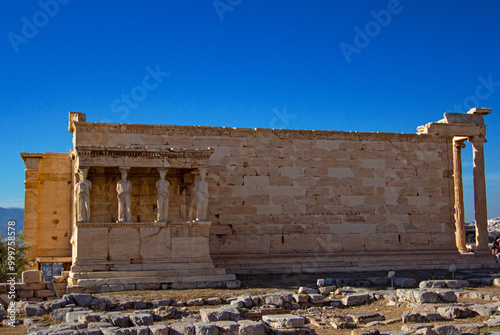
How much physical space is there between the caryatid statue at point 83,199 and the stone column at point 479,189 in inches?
518

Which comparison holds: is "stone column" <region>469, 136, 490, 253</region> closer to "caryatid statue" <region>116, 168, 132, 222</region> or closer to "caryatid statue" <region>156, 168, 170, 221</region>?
"caryatid statue" <region>156, 168, 170, 221</region>

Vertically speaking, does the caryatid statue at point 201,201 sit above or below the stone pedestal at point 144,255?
above

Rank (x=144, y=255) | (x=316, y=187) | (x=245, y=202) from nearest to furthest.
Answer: (x=144, y=255), (x=245, y=202), (x=316, y=187)

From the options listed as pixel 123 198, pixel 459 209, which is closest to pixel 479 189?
pixel 459 209

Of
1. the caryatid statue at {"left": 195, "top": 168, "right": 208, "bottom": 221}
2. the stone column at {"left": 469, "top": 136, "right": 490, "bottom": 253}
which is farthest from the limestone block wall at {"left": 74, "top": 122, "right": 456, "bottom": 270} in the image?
the caryatid statue at {"left": 195, "top": 168, "right": 208, "bottom": 221}

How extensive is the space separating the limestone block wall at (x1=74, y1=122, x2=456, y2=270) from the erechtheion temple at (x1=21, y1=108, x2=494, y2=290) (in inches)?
1.3

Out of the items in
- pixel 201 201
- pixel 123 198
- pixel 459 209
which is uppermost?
pixel 123 198

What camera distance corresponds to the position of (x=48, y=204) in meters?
20.7

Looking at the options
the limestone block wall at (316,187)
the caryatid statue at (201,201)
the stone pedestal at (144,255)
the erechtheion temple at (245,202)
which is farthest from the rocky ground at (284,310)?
the limestone block wall at (316,187)

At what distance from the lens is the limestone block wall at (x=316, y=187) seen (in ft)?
60.2

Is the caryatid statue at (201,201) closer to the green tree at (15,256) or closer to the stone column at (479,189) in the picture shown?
the green tree at (15,256)

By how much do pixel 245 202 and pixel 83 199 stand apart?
5093mm

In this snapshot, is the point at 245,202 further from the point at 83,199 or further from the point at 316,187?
the point at 83,199

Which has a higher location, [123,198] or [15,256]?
[123,198]
